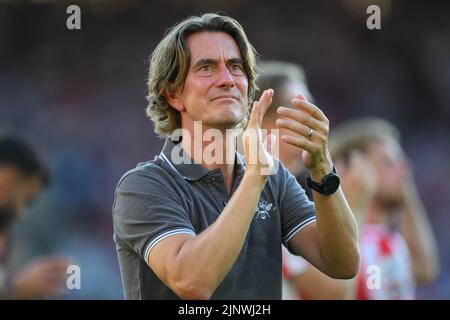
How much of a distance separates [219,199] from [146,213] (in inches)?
10.5

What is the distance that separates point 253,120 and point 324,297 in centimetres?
167

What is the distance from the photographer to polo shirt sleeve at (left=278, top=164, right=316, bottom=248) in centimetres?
293

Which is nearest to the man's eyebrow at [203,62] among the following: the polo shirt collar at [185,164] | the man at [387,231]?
the polo shirt collar at [185,164]

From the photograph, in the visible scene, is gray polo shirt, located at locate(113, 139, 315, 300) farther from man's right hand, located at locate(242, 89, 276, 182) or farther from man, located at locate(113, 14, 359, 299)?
man's right hand, located at locate(242, 89, 276, 182)

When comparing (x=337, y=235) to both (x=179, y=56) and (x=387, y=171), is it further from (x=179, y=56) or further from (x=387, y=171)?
(x=387, y=171)

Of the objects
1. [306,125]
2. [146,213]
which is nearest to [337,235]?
[306,125]

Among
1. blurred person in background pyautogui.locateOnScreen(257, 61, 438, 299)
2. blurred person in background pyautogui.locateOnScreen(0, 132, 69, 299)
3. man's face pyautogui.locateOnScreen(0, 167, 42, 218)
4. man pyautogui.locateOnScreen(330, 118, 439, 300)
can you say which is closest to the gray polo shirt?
blurred person in background pyautogui.locateOnScreen(257, 61, 438, 299)

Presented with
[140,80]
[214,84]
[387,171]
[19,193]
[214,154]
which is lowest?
[214,154]

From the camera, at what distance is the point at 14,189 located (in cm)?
517

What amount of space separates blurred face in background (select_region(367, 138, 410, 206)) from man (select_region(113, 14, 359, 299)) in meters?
3.12

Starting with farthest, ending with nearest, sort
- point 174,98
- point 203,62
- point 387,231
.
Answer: point 387,231 < point 174,98 < point 203,62

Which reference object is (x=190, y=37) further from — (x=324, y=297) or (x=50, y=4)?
(x=50, y=4)
